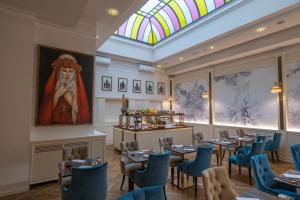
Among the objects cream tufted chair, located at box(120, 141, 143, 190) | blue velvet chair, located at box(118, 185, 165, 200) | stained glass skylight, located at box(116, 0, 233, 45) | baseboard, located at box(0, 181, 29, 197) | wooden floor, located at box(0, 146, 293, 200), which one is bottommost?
wooden floor, located at box(0, 146, 293, 200)

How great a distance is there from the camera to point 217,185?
7.20 ft

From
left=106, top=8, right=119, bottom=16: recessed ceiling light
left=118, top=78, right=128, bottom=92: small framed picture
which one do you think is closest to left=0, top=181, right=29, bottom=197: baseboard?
left=106, top=8, right=119, bottom=16: recessed ceiling light

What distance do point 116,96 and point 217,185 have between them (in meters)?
7.18

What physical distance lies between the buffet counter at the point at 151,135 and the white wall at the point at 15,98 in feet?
10.3

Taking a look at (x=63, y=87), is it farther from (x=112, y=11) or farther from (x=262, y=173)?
(x=262, y=173)

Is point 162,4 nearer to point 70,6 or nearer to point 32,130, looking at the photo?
point 70,6

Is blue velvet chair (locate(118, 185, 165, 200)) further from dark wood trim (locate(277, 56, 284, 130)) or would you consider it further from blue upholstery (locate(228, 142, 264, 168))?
dark wood trim (locate(277, 56, 284, 130))

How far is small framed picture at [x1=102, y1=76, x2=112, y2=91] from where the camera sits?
8.46 metres

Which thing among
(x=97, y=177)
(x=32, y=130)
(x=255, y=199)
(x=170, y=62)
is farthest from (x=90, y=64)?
(x=170, y=62)

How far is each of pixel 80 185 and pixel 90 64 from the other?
10.6 ft

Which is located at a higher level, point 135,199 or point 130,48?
point 130,48

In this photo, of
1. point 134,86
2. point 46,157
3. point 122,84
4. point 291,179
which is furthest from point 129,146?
point 134,86

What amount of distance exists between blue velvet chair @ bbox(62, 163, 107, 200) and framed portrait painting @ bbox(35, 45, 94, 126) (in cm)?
234

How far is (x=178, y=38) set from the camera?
7.62 meters
